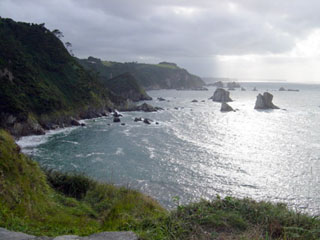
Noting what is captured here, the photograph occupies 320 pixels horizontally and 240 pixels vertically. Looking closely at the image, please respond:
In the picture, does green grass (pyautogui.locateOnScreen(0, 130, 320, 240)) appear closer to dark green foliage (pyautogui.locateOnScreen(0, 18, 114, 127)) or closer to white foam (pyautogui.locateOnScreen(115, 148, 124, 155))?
white foam (pyautogui.locateOnScreen(115, 148, 124, 155))

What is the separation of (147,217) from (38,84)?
5889 centimetres

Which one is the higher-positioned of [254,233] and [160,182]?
[254,233]

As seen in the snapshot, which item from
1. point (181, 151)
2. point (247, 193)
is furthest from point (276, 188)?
point (181, 151)

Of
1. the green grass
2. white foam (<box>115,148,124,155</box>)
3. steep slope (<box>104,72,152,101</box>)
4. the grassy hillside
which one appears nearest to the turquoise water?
white foam (<box>115,148,124,155</box>)

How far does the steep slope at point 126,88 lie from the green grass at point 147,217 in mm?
98450

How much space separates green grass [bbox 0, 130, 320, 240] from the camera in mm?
4953

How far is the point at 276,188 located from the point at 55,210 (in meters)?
23.2

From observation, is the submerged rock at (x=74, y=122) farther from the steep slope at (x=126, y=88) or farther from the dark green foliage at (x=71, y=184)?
the steep slope at (x=126, y=88)

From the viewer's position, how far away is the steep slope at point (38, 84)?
45.1m

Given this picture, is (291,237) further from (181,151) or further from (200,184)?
(181,151)

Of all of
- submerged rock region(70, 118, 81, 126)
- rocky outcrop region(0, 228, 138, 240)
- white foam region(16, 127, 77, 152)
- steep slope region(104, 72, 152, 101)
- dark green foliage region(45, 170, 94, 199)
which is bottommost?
white foam region(16, 127, 77, 152)

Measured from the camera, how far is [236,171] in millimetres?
30438

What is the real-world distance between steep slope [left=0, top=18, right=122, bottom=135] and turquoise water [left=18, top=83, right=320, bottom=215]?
467 cm

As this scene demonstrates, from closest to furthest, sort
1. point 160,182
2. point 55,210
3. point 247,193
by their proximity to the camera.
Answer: point 55,210 < point 247,193 < point 160,182
